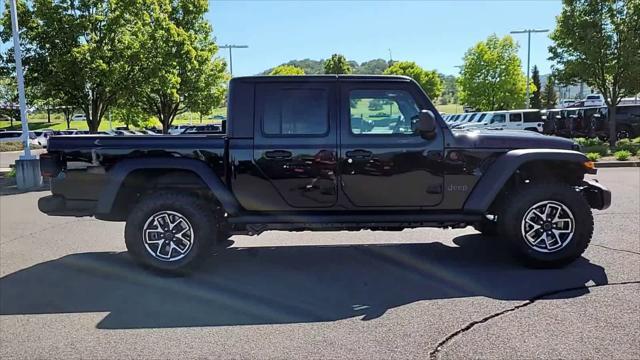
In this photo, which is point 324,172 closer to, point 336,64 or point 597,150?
point 597,150

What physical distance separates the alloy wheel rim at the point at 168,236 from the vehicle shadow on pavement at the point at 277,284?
0.84 ft

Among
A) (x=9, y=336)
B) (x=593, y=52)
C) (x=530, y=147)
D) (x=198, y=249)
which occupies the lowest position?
(x=9, y=336)

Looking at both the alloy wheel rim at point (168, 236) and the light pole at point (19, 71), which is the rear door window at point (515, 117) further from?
the alloy wheel rim at point (168, 236)

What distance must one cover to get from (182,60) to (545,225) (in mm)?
21463

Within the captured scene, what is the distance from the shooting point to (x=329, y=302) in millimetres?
4578

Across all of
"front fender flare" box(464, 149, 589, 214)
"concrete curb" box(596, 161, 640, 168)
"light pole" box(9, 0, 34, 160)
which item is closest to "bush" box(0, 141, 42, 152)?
"light pole" box(9, 0, 34, 160)

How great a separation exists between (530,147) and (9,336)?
4982 mm

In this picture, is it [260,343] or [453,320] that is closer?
[260,343]

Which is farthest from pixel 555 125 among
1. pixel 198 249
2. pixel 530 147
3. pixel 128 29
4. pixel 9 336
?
pixel 9 336

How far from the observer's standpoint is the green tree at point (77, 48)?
52.7 feet

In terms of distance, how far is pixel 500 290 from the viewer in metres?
4.78

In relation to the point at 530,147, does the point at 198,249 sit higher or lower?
lower

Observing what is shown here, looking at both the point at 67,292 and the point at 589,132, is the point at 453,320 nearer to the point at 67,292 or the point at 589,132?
the point at 67,292

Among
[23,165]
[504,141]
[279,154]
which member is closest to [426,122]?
[504,141]
